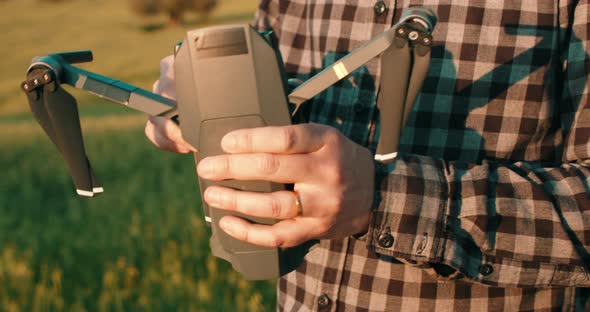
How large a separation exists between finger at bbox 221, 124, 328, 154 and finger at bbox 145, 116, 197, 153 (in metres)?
0.19

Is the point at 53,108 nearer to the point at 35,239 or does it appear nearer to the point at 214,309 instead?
the point at 214,309

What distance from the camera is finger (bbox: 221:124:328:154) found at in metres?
1.00

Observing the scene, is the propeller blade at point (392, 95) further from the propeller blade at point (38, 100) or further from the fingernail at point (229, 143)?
the propeller blade at point (38, 100)

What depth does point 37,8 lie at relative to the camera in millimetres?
35781

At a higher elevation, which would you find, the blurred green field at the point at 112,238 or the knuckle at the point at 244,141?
the knuckle at the point at 244,141

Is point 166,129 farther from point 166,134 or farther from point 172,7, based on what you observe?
point 172,7

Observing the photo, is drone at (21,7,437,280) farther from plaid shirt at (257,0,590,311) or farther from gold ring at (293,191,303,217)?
plaid shirt at (257,0,590,311)

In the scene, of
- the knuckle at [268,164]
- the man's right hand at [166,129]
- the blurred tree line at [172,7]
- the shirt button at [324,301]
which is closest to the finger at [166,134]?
the man's right hand at [166,129]

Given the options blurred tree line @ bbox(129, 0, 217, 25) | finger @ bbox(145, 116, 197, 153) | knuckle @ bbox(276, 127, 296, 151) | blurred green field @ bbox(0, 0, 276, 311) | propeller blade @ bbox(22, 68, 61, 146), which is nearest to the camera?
knuckle @ bbox(276, 127, 296, 151)

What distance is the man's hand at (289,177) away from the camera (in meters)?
1.01

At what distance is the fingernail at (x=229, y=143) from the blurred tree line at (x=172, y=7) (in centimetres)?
3864

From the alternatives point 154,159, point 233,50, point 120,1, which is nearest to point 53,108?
point 233,50

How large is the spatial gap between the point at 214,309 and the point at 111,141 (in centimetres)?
494

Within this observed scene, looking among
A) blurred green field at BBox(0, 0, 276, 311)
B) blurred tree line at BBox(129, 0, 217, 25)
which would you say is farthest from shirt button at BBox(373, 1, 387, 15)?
blurred tree line at BBox(129, 0, 217, 25)
